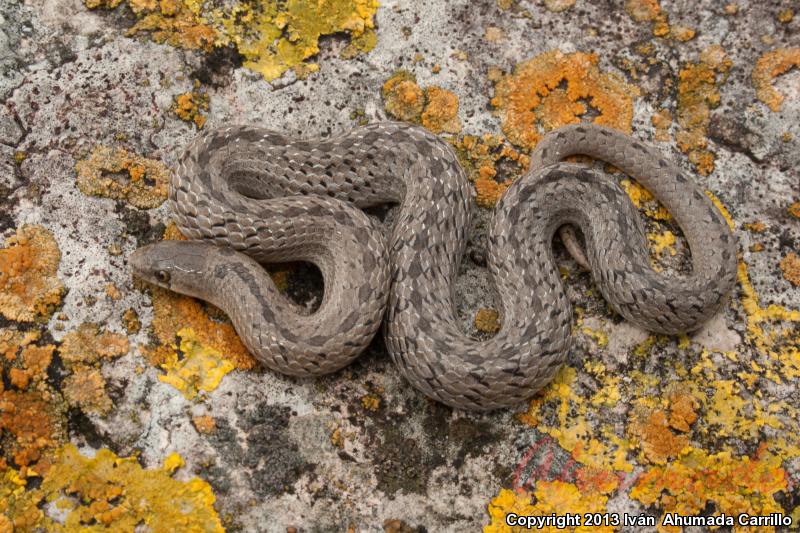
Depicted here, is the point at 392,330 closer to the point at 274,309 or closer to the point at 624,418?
the point at 274,309

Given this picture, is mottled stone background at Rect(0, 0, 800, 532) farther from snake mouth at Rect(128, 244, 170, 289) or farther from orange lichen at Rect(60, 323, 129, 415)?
snake mouth at Rect(128, 244, 170, 289)

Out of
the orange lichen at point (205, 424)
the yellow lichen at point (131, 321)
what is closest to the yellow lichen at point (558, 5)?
the yellow lichen at point (131, 321)

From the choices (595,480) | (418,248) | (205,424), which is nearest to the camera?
(205,424)

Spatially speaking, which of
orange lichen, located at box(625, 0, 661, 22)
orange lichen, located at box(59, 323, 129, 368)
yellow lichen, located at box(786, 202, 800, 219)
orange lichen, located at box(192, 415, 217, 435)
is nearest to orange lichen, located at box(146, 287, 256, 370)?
orange lichen, located at box(59, 323, 129, 368)

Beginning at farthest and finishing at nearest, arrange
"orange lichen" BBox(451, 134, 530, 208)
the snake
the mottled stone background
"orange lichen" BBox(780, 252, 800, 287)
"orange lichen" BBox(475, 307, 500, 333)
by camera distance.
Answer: "orange lichen" BBox(451, 134, 530, 208) < "orange lichen" BBox(780, 252, 800, 287) < "orange lichen" BBox(475, 307, 500, 333) < the snake < the mottled stone background

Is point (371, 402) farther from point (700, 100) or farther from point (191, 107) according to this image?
point (700, 100)

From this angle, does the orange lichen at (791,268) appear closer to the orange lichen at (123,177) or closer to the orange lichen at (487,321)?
the orange lichen at (487,321)

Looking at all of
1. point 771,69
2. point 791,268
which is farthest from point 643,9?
point 791,268
